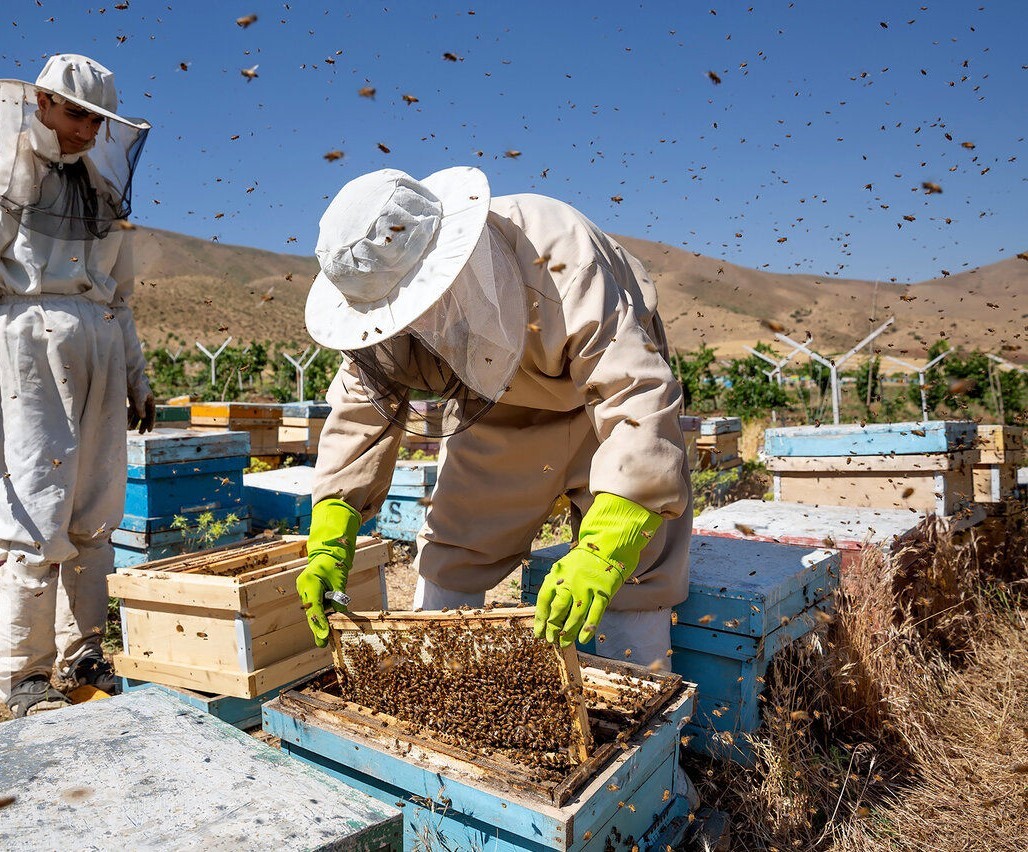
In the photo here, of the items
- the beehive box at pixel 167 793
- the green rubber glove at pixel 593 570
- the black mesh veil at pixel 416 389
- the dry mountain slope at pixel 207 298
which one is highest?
the dry mountain slope at pixel 207 298

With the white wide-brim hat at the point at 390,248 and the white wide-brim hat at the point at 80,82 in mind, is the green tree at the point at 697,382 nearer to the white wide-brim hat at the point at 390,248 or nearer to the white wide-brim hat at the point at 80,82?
the white wide-brim hat at the point at 80,82

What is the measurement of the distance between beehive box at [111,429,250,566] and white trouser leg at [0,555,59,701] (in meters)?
1.06

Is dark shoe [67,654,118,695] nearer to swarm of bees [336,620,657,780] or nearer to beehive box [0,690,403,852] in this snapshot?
swarm of bees [336,620,657,780]

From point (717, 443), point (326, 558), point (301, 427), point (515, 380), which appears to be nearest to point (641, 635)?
point (515, 380)

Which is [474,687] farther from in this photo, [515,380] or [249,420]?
[249,420]

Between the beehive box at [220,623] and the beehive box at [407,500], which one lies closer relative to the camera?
the beehive box at [220,623]

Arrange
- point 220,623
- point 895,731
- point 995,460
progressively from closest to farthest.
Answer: point 220,623, point 895,731, point 995,460

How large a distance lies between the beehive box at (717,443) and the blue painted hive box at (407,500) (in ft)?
15.5

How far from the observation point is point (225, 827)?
123 centimetres

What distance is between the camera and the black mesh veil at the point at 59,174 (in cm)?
327

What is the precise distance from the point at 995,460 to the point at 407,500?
4513 millimetres

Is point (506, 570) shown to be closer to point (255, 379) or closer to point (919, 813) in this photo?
point (919, 813)

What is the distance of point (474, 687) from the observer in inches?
81.6

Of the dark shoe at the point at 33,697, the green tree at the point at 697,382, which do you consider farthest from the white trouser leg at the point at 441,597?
the green tree at the point at 697,382
